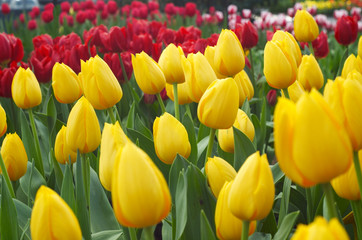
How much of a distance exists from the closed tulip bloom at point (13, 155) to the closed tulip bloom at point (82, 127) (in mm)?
226

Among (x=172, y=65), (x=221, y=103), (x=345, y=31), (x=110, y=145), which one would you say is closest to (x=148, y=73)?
(x=172, y=65)

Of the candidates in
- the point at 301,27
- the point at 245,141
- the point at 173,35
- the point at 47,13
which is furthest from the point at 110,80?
the point at 47,13

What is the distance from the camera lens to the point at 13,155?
1272 millimetres

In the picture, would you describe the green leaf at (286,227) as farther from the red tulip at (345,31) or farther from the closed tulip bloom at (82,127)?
the red tulip at (345,31)

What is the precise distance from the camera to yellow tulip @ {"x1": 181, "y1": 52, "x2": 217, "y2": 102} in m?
1.35

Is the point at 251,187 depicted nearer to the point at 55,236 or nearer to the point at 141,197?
the point at 141,197

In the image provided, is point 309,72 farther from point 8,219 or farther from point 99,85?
point 8,219

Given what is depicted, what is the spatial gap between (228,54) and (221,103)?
395 millimetres

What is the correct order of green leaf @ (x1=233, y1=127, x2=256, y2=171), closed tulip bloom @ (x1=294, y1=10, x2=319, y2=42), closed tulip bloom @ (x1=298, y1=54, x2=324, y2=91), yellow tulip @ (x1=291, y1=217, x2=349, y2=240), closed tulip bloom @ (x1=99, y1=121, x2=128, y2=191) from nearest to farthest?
yellow tulip @ (x1=291, y1=217, x2=349, y2=240), closed tulip bloom @ (x1=99, y1=121, x2=128, y2=191), green leaf @ (x1=233, y1=127, x2=256, y2=171), closed tulip bloom @ (x1=298, y1=54, x2=324, y2=91), closed tulip bloom @ (x1=294, y1=10, x2=319, y2=42)

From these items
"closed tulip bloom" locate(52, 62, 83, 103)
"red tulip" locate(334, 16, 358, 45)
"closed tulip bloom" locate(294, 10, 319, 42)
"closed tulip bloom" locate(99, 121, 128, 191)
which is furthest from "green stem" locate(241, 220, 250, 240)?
"red tulip" locate(334, 16, 358, 45)

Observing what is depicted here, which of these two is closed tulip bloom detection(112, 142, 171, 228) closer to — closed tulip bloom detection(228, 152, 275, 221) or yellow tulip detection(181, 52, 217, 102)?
closed tulip bloom detection(228, 152, 275, 221)

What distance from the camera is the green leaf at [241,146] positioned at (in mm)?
1222

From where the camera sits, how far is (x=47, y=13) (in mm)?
5543

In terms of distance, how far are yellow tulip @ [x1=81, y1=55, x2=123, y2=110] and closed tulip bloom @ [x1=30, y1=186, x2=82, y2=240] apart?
0.63 meters
